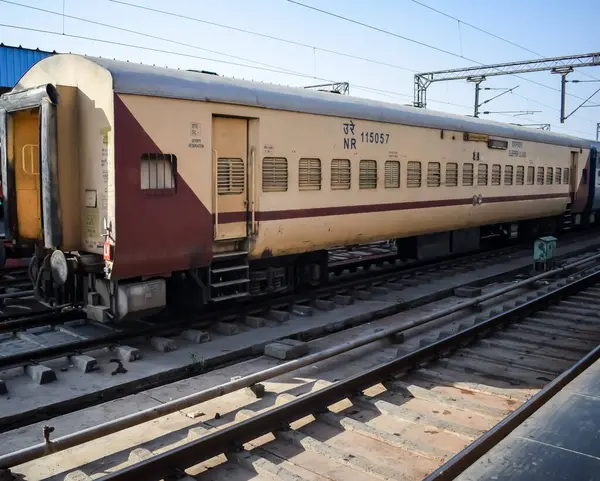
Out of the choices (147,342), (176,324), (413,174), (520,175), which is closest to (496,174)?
(520,175)

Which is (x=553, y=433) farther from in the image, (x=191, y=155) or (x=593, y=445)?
(x=191, y=155)

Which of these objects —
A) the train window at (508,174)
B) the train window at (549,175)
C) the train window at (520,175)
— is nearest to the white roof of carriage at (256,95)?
the train window at (508,174)

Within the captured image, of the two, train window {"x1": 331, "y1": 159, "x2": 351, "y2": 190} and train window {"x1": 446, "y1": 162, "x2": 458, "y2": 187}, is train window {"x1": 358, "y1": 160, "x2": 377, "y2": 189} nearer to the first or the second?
train window {"x1": 331, "y1": 159, "x2": 351, "y2": 190}

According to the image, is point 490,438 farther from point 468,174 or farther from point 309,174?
point 468,174

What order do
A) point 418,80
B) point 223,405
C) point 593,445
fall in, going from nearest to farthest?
1. point 593,445
2. point 223,405
3. point 418,80

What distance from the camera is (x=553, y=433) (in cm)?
435

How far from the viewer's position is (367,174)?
37.7 ft

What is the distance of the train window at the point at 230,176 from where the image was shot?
8.91m

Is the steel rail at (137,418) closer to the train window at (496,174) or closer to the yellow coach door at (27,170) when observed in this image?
the yellow coach door at (27,170)

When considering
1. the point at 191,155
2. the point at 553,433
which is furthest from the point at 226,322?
the point at 553,433

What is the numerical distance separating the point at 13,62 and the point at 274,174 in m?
20.8

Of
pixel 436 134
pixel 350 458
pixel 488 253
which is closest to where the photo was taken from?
pixel 350 458

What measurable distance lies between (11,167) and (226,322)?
12.6ft

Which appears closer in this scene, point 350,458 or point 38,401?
point 350,458
